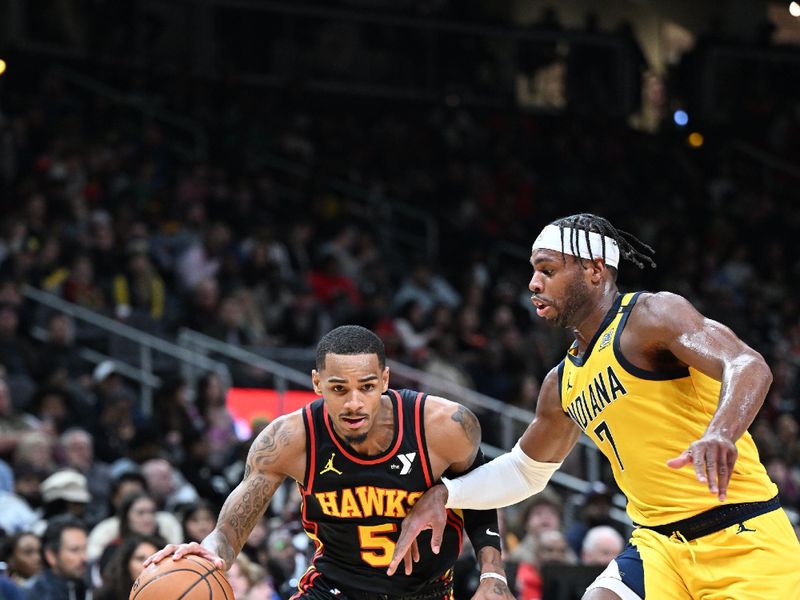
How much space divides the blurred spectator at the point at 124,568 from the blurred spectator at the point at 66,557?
7.8 inches

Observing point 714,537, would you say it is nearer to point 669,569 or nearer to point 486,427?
point 669,569

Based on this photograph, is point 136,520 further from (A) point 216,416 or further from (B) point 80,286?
(B) point 80,286

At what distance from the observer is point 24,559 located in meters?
8.26

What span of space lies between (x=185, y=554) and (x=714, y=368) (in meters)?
2.08

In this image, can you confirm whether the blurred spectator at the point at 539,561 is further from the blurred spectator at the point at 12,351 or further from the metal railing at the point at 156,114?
the metal railing at the point at 156,114

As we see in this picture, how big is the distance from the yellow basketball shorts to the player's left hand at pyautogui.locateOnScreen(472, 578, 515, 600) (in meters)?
0.49

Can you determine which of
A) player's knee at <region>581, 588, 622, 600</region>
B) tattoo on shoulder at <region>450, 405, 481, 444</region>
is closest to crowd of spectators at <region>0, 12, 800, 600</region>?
tattoo on shoulder at <region>450, 405, 481, 444</region>

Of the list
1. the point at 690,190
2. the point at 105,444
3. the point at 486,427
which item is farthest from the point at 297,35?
the point at 105,444

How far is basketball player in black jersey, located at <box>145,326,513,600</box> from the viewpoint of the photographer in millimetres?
5715

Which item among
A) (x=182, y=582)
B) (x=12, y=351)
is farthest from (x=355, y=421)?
(x=12, y=351)

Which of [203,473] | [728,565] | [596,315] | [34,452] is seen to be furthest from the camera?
[203,473]

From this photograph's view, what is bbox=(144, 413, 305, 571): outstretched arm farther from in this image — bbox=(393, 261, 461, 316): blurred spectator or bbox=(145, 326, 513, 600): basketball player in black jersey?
bbox=(393, 261, 461, 316): blurred spectator

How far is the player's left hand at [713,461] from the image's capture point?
4.38 m

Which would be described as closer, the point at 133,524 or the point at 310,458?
the point at 310,458
